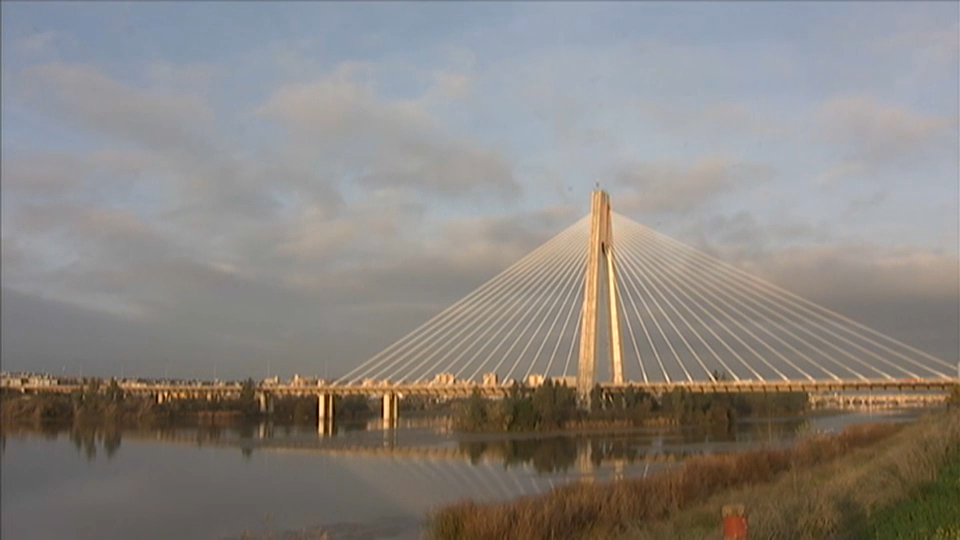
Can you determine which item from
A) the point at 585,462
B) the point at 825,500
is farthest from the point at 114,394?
the point at 825,500

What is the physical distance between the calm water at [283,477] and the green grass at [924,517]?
6.30 metres

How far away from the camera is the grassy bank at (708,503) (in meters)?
7.46

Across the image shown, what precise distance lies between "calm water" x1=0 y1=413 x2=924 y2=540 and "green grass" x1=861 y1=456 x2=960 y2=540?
6304 millimetres

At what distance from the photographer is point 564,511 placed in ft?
32.0

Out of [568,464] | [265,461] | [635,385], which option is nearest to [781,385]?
[635,385]

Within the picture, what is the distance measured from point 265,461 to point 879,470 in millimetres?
18539

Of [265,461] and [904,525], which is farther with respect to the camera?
[265,461]

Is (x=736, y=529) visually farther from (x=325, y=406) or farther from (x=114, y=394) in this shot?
(x=114, y=394)

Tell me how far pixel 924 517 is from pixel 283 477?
15.9 meters

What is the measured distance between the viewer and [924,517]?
7.85 metres

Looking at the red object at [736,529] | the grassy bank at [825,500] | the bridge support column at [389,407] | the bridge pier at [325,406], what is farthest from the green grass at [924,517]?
the bridge pier at [325,406]

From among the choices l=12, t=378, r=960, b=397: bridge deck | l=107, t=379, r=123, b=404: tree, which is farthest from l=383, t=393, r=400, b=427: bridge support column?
l=107, t=379, r=123, b=404: tree

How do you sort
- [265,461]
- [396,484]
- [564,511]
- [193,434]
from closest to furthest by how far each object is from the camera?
[564,511], [396,484], [265,461], [193,434]

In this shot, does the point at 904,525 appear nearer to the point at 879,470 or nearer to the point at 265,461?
the point at 879,470
